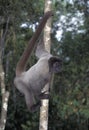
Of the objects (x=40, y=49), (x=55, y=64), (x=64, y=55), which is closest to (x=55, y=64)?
(x=55, y=64)

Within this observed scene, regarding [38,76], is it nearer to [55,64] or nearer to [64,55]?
[55,64]

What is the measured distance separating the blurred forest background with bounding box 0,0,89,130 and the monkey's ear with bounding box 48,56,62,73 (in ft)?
22.4

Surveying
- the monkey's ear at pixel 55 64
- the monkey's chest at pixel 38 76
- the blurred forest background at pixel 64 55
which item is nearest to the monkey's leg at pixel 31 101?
the monkey's chest at pixel 38 76

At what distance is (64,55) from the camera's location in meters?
9.80

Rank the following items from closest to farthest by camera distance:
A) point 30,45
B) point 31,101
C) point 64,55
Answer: point 30,45 → point 31,101 → point 64,55

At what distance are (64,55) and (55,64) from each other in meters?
8.33

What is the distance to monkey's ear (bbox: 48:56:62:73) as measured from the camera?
1.48 metres

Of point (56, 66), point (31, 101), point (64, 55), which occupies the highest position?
point (64, 55)

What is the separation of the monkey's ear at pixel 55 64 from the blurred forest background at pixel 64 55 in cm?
682

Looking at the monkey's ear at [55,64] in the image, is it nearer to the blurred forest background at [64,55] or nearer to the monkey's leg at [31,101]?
the monkey's leg at [31,101]

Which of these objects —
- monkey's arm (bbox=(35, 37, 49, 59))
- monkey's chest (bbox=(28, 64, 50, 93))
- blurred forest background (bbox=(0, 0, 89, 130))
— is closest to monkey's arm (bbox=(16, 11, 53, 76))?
monkey's chest (bbox=(28, 64, 50, 93))

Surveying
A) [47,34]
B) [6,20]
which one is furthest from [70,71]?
[47,34]

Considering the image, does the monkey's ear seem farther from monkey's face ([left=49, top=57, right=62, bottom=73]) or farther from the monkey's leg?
the monkey's leg

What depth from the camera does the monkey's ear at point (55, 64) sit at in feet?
4.84
